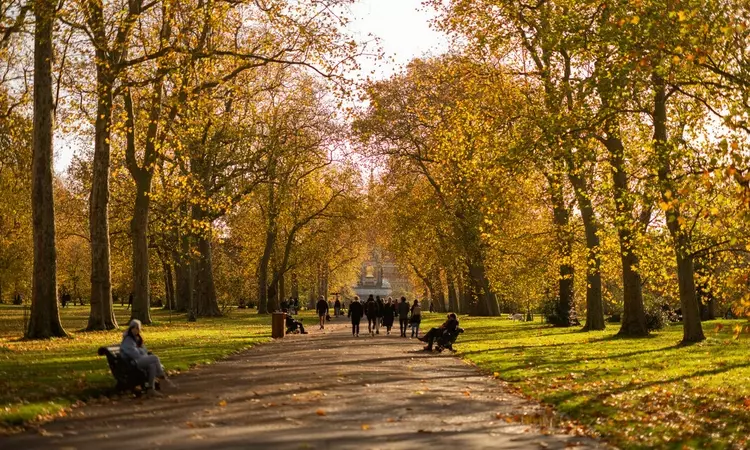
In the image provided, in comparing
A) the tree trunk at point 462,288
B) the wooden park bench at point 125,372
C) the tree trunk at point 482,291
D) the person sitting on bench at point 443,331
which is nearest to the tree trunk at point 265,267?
the tree trunk at point 462,288

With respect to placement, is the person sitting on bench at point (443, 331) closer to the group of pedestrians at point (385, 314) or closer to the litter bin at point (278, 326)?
the litter bin at point (278, 326)

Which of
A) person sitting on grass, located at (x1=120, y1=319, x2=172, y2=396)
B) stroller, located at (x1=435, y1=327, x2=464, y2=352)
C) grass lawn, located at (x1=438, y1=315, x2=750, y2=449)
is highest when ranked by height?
person sitting on grass, located at (x1=120, y1=319, x2=172, y2=396)

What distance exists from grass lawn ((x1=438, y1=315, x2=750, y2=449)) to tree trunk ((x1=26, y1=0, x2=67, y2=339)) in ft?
40.3

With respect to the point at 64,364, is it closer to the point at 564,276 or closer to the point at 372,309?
the point at 372,309

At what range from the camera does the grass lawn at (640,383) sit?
1198cm

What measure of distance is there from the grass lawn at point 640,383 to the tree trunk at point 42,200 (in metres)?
12.3

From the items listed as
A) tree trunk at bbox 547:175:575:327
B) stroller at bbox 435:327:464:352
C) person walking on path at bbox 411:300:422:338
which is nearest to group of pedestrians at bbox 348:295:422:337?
person walking on path at bbox 411:300:422:338

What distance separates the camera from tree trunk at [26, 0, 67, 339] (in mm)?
27609

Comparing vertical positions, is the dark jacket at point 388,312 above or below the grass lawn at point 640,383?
above

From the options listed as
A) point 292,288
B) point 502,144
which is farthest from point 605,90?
point 292,288

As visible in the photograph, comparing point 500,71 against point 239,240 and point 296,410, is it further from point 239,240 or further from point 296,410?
point 239,240

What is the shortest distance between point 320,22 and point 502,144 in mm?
6506

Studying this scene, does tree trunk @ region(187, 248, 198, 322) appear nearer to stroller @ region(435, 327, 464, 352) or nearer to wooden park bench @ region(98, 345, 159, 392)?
stroller @ region(435, 327, 464, 352)

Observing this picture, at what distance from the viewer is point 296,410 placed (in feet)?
43.4
